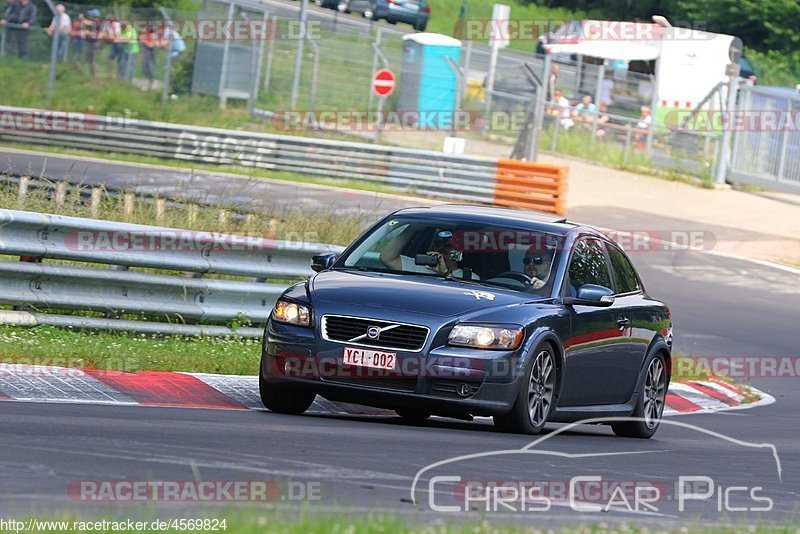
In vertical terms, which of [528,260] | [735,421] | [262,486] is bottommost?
[735,421]

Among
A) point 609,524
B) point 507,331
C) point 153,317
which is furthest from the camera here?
point 153,317

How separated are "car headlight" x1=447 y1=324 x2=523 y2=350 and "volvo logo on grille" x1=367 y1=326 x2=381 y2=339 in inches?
16.9

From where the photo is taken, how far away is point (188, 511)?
19.3ft

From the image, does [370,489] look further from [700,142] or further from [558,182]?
[700,142]

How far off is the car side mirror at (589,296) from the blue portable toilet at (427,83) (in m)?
25.3

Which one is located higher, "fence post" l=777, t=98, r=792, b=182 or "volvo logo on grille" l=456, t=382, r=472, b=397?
"fence post" l=777, t=98, r=792, b=182

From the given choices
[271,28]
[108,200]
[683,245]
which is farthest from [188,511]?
[271,28]

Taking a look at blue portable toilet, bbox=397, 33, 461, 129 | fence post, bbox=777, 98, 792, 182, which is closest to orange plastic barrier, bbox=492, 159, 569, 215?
fence post, bbox=777, 98, 792, 182

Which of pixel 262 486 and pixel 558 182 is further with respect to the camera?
pixel 558 182

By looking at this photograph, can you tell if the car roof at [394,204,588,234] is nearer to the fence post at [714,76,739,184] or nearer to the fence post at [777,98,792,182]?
the fence post at [777,98,792,182]

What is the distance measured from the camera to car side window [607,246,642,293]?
451 inches

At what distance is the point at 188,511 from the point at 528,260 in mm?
4940

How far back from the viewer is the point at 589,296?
1020cm

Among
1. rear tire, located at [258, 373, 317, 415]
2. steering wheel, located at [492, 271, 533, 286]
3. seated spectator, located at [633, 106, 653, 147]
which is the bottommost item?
rear tire, located at [258, 373, 317, 415]
